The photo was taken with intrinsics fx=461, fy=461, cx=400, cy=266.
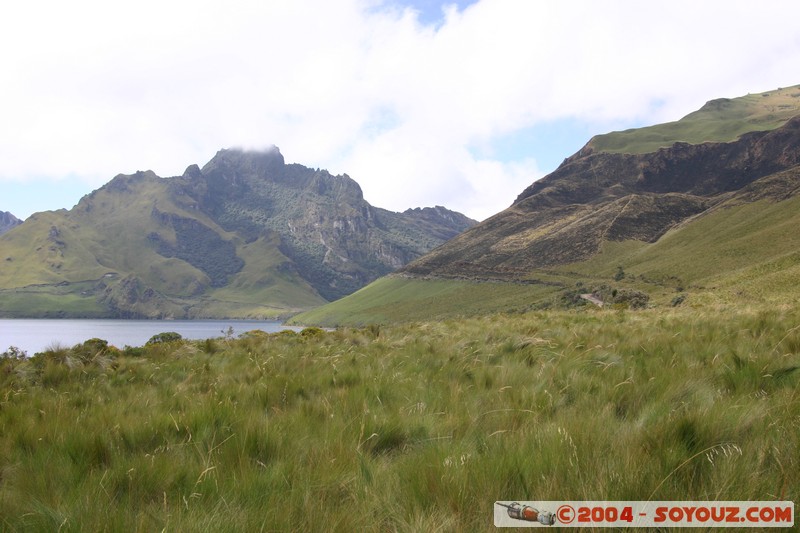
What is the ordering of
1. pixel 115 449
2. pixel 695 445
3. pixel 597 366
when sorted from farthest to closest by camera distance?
1. pixel 597 366
2. pixel 115 449
3. pixel 695 445

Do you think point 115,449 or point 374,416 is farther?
point 374,416

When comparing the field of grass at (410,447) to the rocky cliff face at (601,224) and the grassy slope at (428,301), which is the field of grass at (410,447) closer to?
the grassy slope at (428,301)

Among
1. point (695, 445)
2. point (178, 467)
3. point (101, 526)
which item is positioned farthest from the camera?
point (178, 467)

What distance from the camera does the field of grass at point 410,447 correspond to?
6.00ft

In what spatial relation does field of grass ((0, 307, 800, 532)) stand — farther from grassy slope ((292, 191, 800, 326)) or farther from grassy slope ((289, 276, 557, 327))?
grassy slope ((289, 276, 557, 327))

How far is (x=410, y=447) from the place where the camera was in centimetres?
300

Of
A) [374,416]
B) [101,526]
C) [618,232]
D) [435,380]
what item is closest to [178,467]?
[101,526]

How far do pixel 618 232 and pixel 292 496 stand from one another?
16518cm

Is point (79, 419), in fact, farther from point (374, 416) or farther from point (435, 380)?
point (435, 380)

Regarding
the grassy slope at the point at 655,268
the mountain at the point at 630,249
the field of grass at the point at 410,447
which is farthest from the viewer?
the mountain at the point at 630,249

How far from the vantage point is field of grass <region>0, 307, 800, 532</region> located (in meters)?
1.83

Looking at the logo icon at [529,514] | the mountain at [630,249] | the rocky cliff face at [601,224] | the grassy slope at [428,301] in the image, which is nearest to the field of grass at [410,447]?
the logo icon at [529,514]

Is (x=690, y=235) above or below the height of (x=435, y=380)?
above

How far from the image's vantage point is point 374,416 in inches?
129
